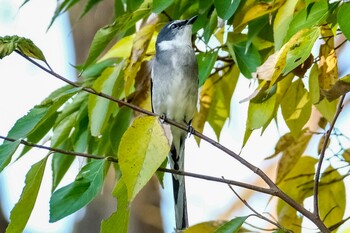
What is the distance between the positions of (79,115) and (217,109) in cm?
47

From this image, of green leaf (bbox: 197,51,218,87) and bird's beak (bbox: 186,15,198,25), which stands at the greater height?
bird's beak (bbox: 186,15,198,25)

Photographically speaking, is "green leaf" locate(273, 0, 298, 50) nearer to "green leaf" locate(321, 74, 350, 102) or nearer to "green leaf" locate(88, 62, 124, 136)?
"green leaf" locate(321, 74, 350, 102)

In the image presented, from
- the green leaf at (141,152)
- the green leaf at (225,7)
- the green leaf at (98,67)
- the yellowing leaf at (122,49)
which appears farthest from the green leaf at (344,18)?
the green leaf at (98,67)

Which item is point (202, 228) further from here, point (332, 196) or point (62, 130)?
point (332, 196)

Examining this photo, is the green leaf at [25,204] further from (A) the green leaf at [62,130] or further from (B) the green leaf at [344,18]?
(B) the green leaf at [344,18]

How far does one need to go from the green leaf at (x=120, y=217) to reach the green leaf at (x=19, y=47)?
13.9 inches

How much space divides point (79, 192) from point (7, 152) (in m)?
→ 0.20

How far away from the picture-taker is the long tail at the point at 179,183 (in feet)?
8.76

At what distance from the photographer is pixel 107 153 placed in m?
2.63

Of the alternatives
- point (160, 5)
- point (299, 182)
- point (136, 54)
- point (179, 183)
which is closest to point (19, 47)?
point (160, 5)

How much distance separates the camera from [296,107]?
2414 millimetres

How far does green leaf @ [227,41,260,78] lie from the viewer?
7.84 feet

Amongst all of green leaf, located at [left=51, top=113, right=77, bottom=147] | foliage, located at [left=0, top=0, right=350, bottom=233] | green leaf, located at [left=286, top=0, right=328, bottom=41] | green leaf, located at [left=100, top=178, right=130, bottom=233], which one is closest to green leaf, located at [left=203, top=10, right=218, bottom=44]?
foliage, located at [left=0, top=0, right=350, bottom=233]

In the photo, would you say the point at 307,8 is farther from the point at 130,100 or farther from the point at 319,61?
the point at 130,100
